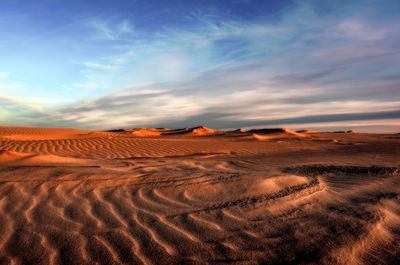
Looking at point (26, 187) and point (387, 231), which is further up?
point (26, 187)

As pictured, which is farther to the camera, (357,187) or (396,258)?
(357,187)

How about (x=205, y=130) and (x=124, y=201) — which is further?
(x=205, y=130)

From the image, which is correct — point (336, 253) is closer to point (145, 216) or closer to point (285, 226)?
point (285, 226)

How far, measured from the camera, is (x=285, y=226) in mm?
2367

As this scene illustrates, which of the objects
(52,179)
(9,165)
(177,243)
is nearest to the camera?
(177,243)

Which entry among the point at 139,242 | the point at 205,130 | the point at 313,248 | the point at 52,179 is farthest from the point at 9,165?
the point at 205,130

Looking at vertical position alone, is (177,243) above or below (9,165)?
below

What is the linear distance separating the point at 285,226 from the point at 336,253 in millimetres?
531

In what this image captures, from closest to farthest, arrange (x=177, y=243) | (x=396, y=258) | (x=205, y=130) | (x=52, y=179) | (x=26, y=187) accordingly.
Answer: (x=396, y=258) < (x=177, y=243) < (x=26, y=187) < (x=52, y=179) < (x=205, y=130)

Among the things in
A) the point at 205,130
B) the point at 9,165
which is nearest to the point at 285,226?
the point at 9,165

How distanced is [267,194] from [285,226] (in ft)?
3.10

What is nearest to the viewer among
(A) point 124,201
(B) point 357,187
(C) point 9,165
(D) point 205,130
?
(A) point 124,201

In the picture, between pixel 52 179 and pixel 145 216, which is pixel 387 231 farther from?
pixel 52 179

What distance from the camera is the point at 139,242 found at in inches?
80.4
